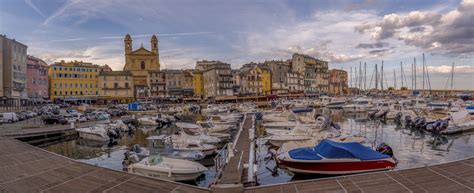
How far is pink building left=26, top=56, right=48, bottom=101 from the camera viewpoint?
86.1 meters

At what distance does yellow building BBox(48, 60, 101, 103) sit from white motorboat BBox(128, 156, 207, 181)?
298 ft

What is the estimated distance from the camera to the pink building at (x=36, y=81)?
3391 inches

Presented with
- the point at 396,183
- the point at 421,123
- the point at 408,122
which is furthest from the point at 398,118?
the point at 396,183

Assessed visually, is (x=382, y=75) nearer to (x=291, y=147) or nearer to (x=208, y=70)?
(x=208, y=70)

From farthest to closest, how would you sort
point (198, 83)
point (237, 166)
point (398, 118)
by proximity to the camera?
point (198, 83)
point (398, 118)
point (237, 166)

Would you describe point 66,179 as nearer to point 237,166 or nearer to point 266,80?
point 237,166

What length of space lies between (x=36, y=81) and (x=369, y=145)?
91938 millimetres

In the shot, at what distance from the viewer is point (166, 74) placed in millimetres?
108625

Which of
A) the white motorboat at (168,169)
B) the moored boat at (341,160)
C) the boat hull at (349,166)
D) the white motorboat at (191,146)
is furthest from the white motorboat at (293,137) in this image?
the white motorboat at (168,169)

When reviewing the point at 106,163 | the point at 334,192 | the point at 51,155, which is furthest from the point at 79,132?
the point at 334,192

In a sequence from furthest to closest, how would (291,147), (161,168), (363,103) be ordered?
(363,103), (291,147), (161,168)

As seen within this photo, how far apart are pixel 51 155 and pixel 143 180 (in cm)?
839

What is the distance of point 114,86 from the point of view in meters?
100

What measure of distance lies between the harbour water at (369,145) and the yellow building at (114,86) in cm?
6418
